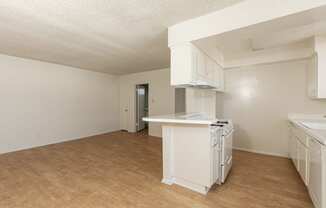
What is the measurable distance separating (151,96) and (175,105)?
1.05 meters

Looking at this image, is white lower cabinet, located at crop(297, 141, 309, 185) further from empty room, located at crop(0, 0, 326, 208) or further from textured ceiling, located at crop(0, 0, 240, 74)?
textured ceiling, located at crop(0, 0, 240, 74)

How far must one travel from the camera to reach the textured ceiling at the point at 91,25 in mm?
1765

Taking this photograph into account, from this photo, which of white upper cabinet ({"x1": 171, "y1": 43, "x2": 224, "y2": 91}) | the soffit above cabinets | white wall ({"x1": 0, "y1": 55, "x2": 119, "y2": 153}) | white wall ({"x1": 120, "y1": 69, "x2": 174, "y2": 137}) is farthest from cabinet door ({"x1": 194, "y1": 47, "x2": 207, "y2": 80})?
white wall ({"x1": 0, "y1": 55, "x2": 119, "y2": 153})

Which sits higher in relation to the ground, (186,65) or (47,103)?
(186,65)

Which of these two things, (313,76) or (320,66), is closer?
(320,66)

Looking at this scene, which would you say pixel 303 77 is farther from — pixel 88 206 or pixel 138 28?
pixel 88 206

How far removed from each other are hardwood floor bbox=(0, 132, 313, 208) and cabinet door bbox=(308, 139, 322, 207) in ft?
0.76

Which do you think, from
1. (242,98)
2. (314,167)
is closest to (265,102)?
(242,98)

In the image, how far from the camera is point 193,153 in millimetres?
2113

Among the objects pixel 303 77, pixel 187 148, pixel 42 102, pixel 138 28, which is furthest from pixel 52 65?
pixel 303 77

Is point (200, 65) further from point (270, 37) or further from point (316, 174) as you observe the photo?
point (316, 174)

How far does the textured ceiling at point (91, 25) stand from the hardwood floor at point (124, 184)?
2.35 meters

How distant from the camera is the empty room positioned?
181 cm

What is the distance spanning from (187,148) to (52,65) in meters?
4.56
